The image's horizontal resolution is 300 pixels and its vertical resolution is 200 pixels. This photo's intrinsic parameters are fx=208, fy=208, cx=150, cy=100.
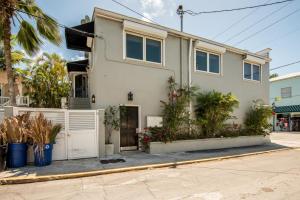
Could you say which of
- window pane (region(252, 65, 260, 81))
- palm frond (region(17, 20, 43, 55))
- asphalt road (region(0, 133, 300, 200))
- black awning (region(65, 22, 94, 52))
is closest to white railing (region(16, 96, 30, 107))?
palm frond (region(17, 20, 43, 55))

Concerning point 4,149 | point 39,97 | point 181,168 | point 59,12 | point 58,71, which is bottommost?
point 181,168

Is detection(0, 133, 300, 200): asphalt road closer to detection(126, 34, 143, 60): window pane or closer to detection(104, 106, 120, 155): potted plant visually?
detection(104, 106, 120, 155): potted plant

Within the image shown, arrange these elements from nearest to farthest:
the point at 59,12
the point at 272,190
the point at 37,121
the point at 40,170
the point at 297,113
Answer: the point at 272,190
the point at 40,170
the point at 37,121
the point at 59,12
the point at 297,113

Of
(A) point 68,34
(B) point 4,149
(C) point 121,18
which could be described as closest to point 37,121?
(B) point 4,149

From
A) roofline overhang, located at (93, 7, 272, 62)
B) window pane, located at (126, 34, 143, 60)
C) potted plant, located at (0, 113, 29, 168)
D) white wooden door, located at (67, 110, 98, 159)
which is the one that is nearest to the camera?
potted plant, located at (0, 113, 29, 168)

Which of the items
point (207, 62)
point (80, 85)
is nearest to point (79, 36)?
point (80, 85)

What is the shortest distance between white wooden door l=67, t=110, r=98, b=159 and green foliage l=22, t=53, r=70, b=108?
372 inches

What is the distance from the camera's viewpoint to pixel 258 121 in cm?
1440

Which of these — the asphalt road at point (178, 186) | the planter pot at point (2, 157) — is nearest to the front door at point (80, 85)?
the planter pot at point (2, 157)

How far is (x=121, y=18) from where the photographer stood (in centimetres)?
1013

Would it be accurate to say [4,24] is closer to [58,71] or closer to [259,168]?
[58,71]

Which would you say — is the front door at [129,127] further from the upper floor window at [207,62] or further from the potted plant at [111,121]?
the upper floor window at [207,62]

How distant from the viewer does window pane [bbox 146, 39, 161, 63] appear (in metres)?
11.2

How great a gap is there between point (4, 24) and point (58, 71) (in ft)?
29.0
